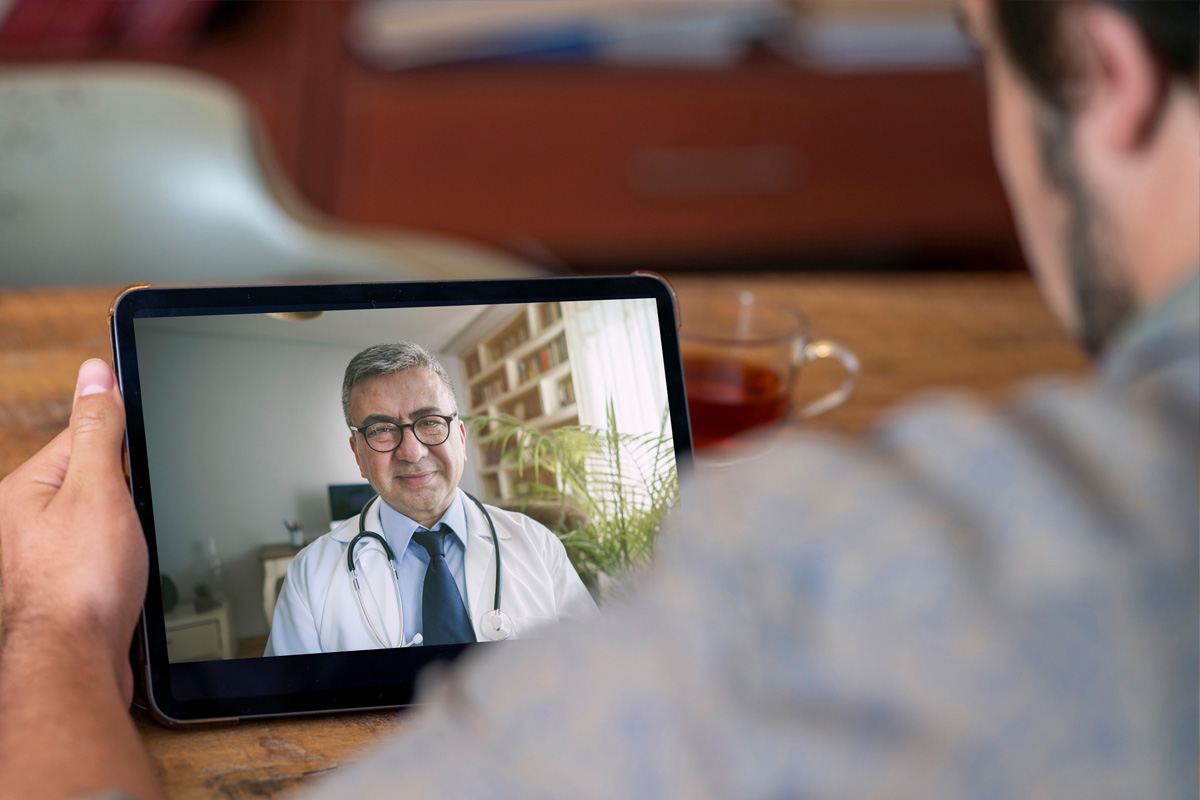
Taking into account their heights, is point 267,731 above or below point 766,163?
below

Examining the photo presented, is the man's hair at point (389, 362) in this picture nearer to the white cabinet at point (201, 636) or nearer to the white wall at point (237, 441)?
the white wall at point (237, 441)

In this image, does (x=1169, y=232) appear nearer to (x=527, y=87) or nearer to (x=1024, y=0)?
(x=1024, y=0)

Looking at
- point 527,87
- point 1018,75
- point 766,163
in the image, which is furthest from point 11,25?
point 1018,75

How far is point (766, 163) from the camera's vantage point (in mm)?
Result: 1814

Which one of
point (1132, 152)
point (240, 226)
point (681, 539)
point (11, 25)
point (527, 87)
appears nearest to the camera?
point (681, 539)

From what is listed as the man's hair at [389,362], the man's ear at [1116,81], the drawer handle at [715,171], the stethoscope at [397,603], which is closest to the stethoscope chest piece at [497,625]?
the stethoscope at [397,603]

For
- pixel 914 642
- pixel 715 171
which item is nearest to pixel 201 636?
pixel 914 642

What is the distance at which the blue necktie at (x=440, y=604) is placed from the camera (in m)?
0.44

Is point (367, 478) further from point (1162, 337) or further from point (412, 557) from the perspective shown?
point (1162, 337)

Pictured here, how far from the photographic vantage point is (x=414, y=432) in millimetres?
458

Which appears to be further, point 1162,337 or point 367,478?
point 367,478

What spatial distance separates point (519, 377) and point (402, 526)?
10 cm

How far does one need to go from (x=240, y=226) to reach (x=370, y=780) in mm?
800

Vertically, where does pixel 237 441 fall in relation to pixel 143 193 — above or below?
below
